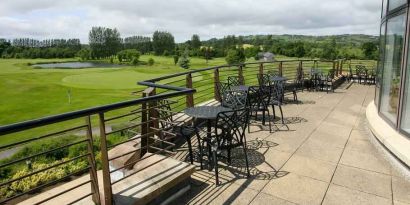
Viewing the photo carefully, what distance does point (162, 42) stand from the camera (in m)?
114

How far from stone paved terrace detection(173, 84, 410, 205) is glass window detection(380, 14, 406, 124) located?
534mm

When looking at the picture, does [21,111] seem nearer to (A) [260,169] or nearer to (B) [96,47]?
(A) [260,169]

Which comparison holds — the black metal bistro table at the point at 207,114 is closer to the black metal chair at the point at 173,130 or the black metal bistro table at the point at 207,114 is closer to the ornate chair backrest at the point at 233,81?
the black metal chair at the point at 173,130

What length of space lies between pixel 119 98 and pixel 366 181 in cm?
2795

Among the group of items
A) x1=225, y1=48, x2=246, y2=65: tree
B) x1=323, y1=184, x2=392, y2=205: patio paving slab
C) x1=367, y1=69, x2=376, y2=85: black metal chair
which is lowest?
x1=323, y1=184, x2=392, y2=205: patio paving slab

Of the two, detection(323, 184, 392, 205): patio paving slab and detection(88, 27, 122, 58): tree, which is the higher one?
detection(88, 27, 122, 58): tree

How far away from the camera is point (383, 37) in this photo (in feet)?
17.6

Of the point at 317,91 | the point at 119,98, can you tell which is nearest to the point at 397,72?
the point at 317,91

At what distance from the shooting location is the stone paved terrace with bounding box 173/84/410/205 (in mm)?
2863

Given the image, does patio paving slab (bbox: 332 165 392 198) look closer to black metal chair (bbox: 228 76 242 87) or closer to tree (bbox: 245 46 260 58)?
black metal chair (bbox: 228 76 242 87)

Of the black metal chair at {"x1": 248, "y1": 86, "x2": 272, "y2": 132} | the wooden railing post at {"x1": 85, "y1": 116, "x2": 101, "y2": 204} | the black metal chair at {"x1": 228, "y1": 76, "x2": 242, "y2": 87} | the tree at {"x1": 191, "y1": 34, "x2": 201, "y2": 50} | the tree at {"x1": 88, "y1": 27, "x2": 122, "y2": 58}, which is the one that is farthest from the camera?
the tree at {"x1": 88, "y1": 27, "x2": 122, "y2": 58}

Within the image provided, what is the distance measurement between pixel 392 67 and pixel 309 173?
2.67m

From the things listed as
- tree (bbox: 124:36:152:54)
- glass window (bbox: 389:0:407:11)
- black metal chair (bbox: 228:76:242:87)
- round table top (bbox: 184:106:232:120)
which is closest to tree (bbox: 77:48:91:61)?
tree (bbox: 124:36:152:54)

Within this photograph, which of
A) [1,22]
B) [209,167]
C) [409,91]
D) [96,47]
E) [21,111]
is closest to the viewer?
[209,167]
